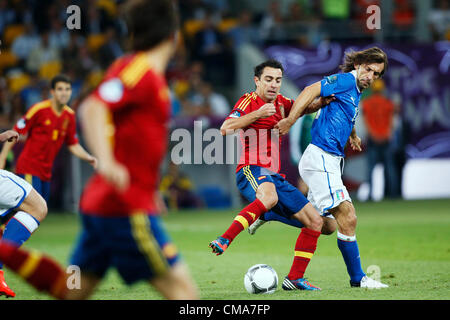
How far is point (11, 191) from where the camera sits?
6.69 metres

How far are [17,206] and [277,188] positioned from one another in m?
2.49

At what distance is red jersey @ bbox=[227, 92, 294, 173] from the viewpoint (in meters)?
7.23

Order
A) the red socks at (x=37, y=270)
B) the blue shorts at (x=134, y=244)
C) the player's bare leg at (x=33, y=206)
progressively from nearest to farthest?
the blue shorts at (x=134, y=244) < the red socks at (x=37, y=270) < the player's bare leg at (x=33, y=206)

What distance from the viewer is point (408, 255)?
9.02 meters

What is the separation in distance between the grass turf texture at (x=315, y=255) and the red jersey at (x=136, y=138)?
2.67 meters

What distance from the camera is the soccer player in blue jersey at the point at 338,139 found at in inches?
266

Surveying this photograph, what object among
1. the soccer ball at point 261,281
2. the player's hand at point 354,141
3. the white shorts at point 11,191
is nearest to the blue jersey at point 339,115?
the player's hand at point 354,141

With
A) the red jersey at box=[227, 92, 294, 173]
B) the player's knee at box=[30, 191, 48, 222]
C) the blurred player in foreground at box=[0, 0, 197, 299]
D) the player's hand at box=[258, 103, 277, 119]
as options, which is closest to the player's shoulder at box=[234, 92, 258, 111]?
the red jersey at box=[227, 92, 294, 173]

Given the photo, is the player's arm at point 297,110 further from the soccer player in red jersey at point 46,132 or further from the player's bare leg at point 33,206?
the soccer player in red jersey at point 46,132

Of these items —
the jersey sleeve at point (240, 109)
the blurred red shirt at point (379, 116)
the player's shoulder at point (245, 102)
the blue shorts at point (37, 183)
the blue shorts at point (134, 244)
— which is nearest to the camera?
the blue shorts at point (134, 244)

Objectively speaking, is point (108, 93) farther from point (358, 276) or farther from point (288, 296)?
point (358, 276)

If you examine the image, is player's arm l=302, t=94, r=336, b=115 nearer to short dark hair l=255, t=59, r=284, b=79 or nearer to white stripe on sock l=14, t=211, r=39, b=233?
short dark hair l=255, t=59, r=284, b=79

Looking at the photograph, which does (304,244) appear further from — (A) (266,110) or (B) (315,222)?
(A) (266,110)

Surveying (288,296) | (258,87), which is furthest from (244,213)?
(258,87)
